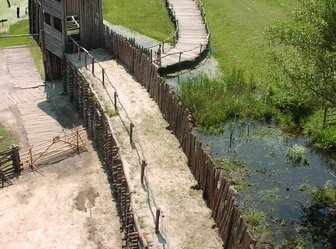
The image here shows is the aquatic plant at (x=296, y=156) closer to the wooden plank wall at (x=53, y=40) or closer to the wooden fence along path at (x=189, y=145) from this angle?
the wooden fence along path at (x=189, y=145)

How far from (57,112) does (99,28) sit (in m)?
5.69

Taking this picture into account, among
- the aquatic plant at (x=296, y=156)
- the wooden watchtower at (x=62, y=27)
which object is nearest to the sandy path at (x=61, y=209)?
the wooden watchtower at (x=62, y=27)

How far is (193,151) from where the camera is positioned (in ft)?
66.0

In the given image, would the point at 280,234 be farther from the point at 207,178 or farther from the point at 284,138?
the point at 284,138

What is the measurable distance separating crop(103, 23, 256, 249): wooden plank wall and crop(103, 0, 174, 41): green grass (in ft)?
31.3

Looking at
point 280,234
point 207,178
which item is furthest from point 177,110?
point 280,234

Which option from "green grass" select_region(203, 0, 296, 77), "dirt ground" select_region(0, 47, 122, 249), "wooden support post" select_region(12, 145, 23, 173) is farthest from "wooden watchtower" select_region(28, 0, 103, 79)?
"green grass" select_region(203, 0, 296, 77)

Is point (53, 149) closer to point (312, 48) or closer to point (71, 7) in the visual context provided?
point (71, 7)

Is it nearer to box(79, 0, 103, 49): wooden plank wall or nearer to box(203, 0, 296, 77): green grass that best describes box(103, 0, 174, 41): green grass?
box(203, 0, 296, 77): green grass

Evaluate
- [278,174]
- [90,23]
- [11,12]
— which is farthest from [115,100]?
[11,12]

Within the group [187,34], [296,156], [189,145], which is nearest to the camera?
[189,145]

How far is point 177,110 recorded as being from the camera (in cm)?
2241

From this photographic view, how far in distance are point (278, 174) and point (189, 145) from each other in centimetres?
557

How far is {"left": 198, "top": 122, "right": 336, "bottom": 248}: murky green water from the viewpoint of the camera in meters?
20.8
